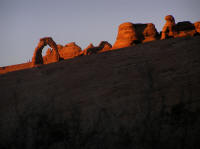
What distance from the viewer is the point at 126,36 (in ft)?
40.5

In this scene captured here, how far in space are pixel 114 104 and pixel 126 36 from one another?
12043mm

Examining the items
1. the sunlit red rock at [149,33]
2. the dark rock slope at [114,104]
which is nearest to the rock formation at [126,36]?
the sunlit red rock at [149,33]

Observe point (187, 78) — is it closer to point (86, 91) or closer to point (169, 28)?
point (86, 91)

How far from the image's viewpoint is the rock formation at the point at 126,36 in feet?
40.2

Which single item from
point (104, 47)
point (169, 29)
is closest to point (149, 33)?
point (169, 29)

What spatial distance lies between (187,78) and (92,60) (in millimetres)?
577

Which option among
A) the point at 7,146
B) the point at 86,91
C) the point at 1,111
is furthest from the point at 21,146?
the point at 86,91

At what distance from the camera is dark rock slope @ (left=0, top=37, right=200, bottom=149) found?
75 centimetres

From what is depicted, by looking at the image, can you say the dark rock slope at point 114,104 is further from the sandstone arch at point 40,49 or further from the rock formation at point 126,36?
the sandstone arch at point 40,49

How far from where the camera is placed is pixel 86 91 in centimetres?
91

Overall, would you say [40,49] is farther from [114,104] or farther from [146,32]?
[114,104]

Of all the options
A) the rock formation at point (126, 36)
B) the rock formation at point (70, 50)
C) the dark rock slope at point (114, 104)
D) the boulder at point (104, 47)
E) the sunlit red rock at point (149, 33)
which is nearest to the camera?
the dark rock slope at point (114, 104)

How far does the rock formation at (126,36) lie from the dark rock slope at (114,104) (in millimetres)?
11374

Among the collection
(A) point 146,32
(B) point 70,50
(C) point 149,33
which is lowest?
(B) point 70,50
